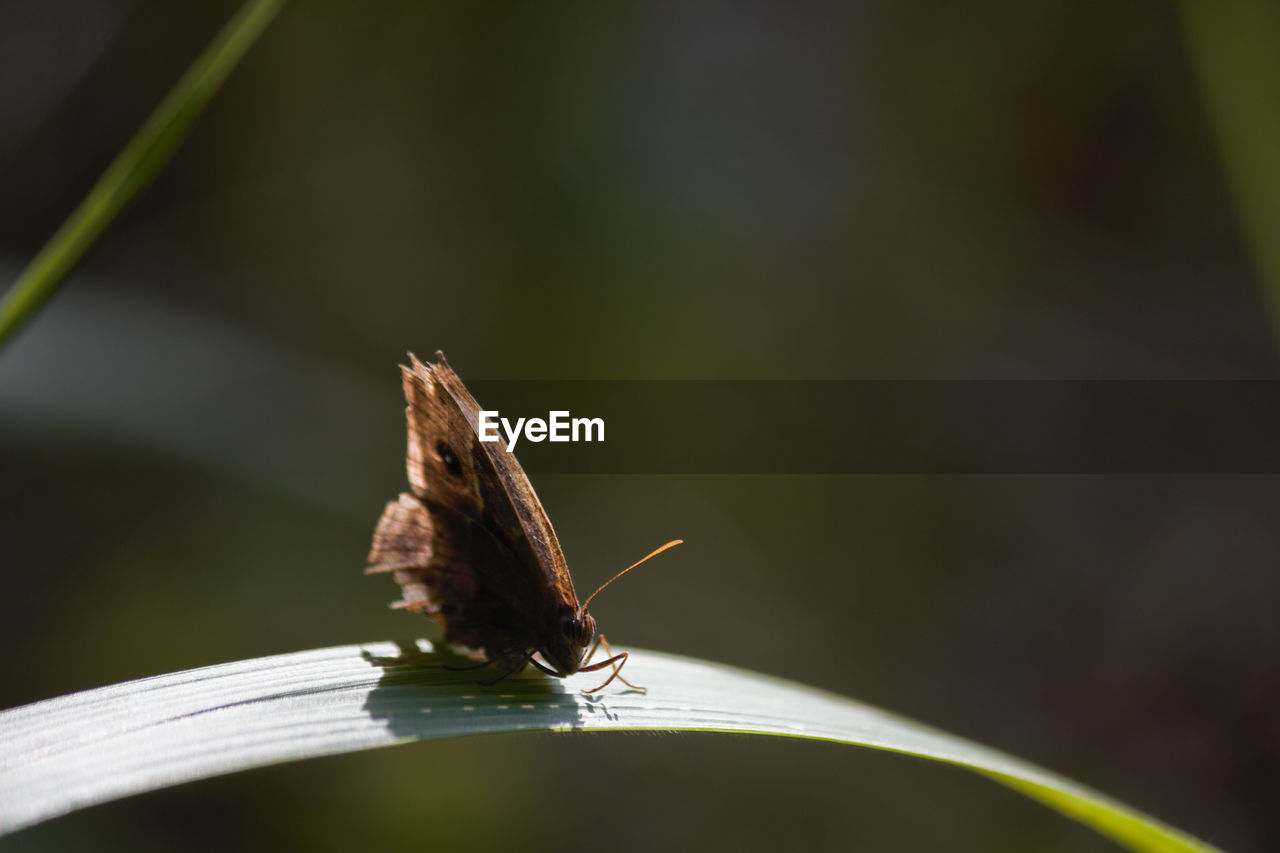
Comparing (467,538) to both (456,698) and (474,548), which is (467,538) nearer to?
(474,548)

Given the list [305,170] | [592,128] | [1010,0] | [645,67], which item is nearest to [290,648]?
[305,170]

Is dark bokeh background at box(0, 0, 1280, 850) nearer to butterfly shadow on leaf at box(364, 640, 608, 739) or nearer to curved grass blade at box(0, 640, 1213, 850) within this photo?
butterfly shadow on leaf at box(364, 640, 608, 739)

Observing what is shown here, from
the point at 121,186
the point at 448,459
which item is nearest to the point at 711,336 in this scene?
the point at 448,459

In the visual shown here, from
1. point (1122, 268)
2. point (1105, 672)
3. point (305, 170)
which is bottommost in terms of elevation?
point (1105, 672)

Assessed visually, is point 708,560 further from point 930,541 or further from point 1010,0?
point 1010,0

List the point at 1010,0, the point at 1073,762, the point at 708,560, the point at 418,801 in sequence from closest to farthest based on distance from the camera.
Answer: the point at 418,801
the point at 1073,762
the point at 1010,0
the point at 708,560
